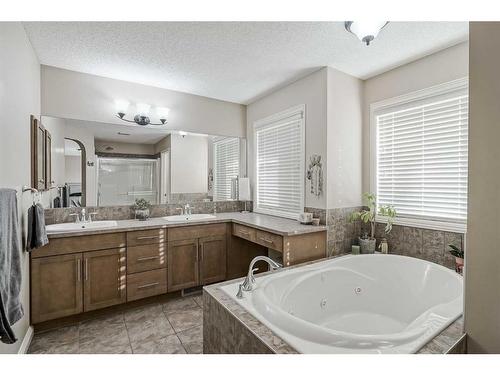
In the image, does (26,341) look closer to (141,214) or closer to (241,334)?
(141,214)

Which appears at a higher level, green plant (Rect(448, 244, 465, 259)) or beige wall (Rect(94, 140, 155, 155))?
beige wall (Rect(94, 140, 155, 155))

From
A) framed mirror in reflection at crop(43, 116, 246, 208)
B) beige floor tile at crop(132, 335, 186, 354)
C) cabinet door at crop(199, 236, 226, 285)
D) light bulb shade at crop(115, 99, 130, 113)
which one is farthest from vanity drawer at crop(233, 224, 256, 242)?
light bulb shade at crop(115, 99, 130, 113)

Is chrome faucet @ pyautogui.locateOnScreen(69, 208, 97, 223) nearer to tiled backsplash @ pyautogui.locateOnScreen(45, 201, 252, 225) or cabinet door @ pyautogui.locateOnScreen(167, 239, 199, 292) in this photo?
tiled backsplash @ pyautogui.locateOnScreen(45, 201, 252, 225)

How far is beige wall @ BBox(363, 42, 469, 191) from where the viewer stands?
211 cm

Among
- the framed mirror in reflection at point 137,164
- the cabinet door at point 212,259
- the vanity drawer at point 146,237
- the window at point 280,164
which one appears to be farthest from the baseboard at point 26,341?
the window at point 280,164

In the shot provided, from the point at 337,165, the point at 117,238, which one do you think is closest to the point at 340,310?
the point at 337,165

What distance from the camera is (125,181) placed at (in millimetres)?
2990

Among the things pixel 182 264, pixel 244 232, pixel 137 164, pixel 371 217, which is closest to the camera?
pixel 371 217

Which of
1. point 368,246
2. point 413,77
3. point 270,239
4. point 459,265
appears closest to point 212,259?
point 270,239

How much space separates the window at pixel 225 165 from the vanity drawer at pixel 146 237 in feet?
3.65

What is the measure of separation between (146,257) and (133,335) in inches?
27.3

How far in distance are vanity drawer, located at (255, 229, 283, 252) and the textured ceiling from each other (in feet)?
5.53

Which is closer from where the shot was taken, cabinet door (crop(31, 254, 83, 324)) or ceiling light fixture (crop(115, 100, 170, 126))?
cabinet door (crop(31, 254, 83, 324))

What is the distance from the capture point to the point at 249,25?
1.88m
